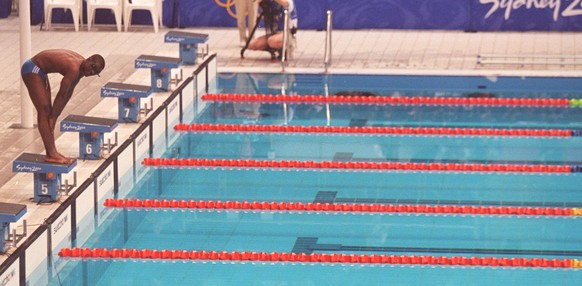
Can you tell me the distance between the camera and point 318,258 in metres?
7.75

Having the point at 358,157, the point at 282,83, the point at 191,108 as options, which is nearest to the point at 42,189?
the point at 358,157

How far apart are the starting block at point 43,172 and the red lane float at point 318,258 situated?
47 centimetres

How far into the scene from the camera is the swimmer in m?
8.36

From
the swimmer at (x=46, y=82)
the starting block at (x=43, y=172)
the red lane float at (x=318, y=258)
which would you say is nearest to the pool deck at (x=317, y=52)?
the swimmer at (x=46, y=82)

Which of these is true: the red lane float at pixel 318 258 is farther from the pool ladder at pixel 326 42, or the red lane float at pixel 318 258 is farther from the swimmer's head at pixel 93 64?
the pool ladder at pixel 326 42

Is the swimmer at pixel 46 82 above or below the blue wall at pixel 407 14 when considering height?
above

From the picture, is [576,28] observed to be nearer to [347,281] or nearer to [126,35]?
[126,35]

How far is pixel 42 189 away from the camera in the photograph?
8.14 meters

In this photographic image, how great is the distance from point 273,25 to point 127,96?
3.83m

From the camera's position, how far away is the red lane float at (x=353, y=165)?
386 inches

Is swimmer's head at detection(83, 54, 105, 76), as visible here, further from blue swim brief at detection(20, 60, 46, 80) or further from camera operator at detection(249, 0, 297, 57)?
camera operator at detection(249, 0, 297, 57)

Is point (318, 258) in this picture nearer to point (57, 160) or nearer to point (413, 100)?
point (57, 160)

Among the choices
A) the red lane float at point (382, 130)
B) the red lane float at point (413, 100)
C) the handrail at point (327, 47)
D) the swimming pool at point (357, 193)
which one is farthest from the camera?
the handrail at point (327, 47)

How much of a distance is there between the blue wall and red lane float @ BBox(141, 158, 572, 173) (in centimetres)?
604
